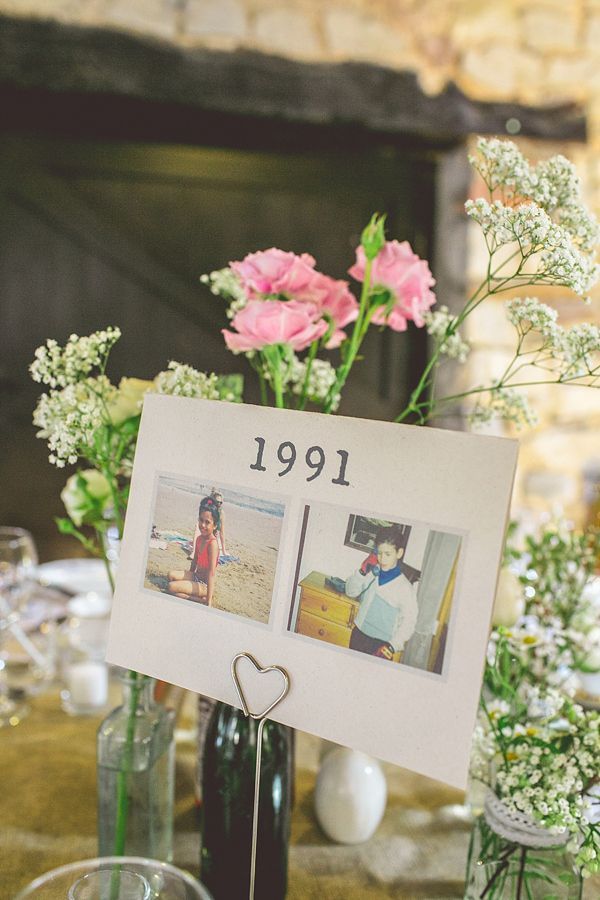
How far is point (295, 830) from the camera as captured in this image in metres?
0.83

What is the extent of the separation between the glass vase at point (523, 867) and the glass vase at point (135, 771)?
0.30 m

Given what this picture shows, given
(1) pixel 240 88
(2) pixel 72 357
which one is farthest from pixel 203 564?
(1) pixel 240 88

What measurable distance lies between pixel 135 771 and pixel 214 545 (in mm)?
283

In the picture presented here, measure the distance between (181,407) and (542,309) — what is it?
297 mm

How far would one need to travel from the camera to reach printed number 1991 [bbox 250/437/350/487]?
21.3 inches

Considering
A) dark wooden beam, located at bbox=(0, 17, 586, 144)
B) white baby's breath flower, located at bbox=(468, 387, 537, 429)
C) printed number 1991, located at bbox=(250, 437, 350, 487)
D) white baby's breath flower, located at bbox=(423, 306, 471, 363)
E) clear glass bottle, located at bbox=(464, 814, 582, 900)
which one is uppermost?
dark wooden beam, located at bbox=(0, 17, 586, 144)

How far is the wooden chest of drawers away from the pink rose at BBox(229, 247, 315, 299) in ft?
0.82

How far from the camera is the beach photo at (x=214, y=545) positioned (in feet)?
1.86

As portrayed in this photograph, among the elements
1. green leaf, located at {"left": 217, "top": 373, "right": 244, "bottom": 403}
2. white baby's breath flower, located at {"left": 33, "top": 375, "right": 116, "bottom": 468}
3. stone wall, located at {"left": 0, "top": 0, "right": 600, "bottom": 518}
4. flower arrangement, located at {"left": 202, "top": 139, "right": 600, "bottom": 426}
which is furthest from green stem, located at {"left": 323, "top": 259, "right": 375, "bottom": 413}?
stone wall, located at {"left": 0, "top": 0, "right": 600, "bottom": 518}

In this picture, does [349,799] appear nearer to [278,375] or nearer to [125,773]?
[125,773]

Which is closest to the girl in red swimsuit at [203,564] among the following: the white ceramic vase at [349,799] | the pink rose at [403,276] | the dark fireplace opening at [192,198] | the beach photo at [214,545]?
the beach photo at [214,545]

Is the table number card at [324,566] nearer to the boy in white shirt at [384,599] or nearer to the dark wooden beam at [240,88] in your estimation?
the boy in white shirt at [384,599]

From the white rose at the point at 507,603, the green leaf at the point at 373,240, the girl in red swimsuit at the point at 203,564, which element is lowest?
the white rose at the point at 507,603

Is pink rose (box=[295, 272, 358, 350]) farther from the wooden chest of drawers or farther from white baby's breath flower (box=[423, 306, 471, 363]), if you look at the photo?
the wooden chest of drawers
